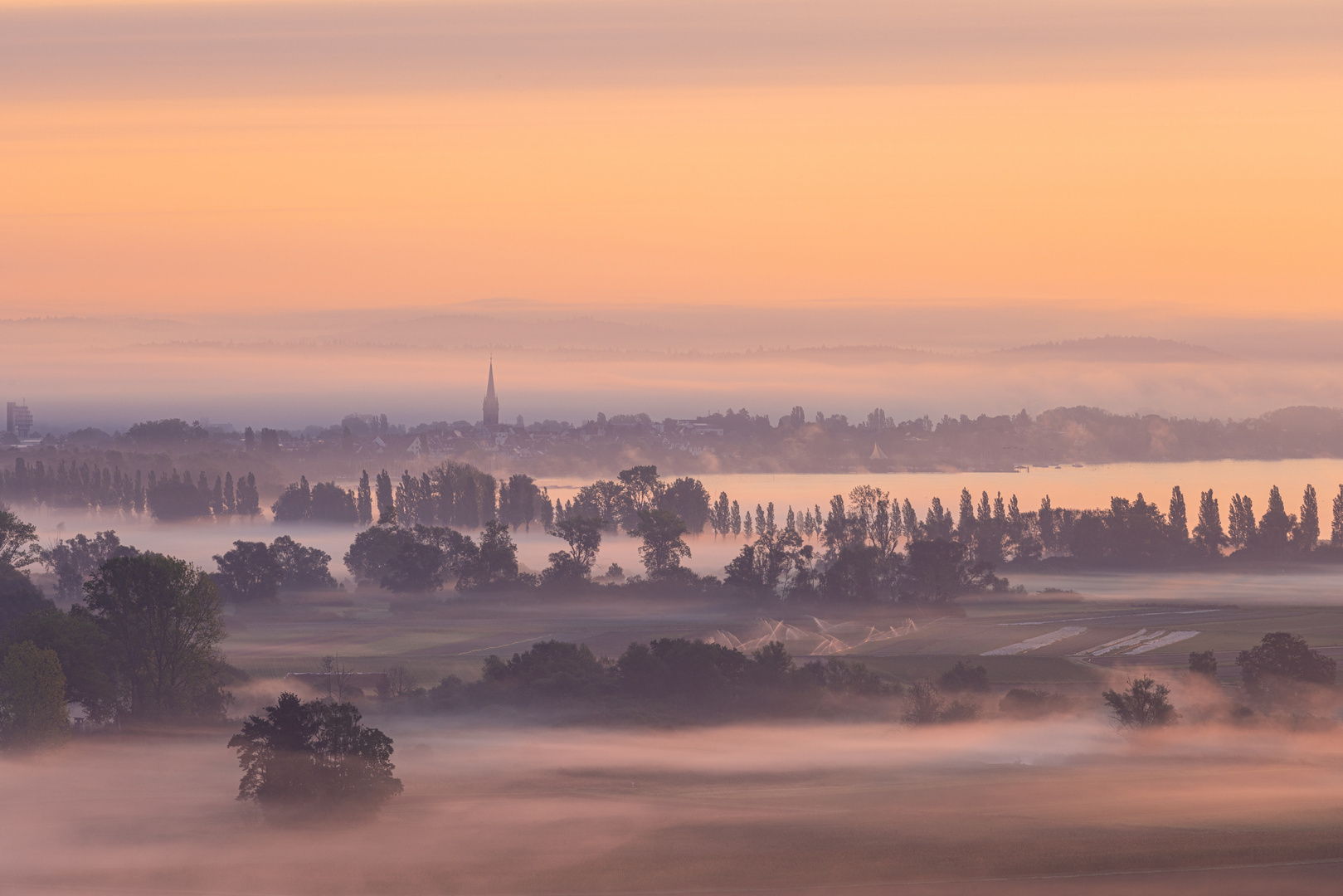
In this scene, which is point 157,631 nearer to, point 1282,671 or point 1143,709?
point 1143,709

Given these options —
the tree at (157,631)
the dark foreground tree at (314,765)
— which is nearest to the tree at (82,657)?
the tree at (157,631)

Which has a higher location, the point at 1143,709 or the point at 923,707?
the point at 1143,709

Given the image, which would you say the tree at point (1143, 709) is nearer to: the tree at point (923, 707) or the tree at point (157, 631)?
the tree at point (923, 707)

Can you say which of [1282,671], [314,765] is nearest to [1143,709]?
[1282,671]

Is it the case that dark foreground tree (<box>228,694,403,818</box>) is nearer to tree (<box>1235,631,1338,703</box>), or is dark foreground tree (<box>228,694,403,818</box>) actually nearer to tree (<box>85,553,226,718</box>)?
tree (<box>85,553,226,718</box>)

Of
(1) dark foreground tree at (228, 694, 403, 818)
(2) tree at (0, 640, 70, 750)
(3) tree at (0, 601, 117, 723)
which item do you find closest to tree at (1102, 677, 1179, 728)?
(1) dark foreground tree at (228, 694, 403, 818)

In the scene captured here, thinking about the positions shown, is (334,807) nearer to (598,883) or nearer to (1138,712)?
(598,883)
